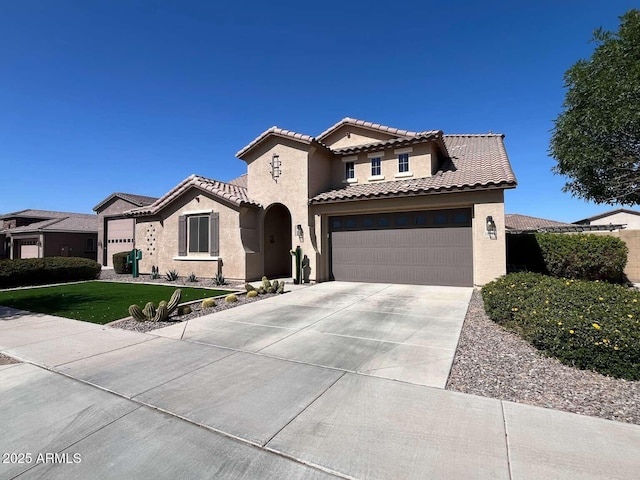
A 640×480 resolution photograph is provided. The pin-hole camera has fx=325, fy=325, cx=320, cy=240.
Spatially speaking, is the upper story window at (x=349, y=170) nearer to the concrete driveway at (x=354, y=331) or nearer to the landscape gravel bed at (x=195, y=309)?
the concrete driveway at (x=354, y=331)

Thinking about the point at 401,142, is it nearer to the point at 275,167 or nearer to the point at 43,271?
Result: the point at 275,167

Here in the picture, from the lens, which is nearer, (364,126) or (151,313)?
(151,313)

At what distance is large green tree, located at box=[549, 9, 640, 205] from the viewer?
12984mm

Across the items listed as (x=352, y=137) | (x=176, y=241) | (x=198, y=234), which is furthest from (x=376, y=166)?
(x=176, y=241)

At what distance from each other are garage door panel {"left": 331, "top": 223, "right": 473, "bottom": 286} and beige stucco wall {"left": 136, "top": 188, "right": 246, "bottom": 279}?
4592 millimetres

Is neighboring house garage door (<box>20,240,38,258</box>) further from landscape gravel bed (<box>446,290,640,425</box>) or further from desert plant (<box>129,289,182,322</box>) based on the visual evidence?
landscape gravel bed (<box>446,290,640,425</box>)

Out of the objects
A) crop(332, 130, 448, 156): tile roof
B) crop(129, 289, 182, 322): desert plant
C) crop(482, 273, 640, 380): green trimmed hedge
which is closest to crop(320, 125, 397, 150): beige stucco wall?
crop(332, 130, 448, 156): tile roof

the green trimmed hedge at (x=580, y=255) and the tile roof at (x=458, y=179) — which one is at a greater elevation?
the tile roof at (x=458, y=179)

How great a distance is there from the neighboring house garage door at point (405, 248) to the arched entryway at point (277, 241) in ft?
12.3

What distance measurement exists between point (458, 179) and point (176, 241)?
13897 mm

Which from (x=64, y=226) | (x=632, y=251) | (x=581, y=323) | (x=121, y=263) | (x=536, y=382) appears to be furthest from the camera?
(x=64, y=226)

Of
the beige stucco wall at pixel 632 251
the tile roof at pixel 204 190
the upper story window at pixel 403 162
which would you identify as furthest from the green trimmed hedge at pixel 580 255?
the tile roof at pixel 204 190

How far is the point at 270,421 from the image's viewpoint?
3412 millimetres

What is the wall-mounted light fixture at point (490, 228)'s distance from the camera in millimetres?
11602
